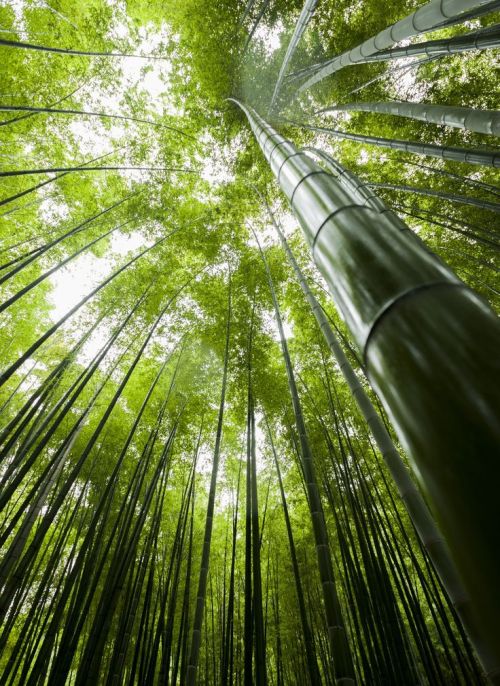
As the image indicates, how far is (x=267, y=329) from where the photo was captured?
6.38 meters

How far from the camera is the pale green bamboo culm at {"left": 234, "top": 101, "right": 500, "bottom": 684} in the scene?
0.42m

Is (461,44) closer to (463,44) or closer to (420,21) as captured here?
(463,44)

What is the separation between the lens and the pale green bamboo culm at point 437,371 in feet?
1.38

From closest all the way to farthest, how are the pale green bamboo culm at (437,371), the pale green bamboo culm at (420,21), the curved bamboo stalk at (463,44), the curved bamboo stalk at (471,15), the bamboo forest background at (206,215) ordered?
the pale green bamboo culm at (437,371)
the pale green bamboo culm at (420,21)
the curved bamboo stalk at (471,15)
the curved bamboo stalk at (463,44)
the bamboo forest background at (206,215)

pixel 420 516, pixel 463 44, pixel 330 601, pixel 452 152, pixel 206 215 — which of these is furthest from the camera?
pixel 206 215

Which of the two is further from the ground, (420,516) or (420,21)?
(420,21)

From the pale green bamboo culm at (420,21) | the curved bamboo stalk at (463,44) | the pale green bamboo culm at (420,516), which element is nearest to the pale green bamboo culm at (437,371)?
the pale green bamboo culm at (420,516)

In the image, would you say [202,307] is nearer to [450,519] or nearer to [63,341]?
[63,341]

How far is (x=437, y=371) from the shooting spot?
20.5 inches

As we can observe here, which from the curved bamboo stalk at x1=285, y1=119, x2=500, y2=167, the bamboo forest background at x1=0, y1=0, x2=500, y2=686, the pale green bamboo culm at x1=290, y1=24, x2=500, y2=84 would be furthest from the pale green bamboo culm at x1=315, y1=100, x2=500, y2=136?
the pale green bamboo culm at x1=290, y1=24, x2=500, y2=84

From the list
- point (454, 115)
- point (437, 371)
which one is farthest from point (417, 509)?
point (454, 115)

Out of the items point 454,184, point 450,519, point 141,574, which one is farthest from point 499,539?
point 454,184

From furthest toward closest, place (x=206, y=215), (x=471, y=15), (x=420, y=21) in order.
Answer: (x=206, y=215) < (x=471, y=15) < (x=420, y=21)

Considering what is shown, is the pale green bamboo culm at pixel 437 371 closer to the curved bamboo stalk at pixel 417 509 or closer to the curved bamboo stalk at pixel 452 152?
the curved bamboo stalk at pixel 417 509
